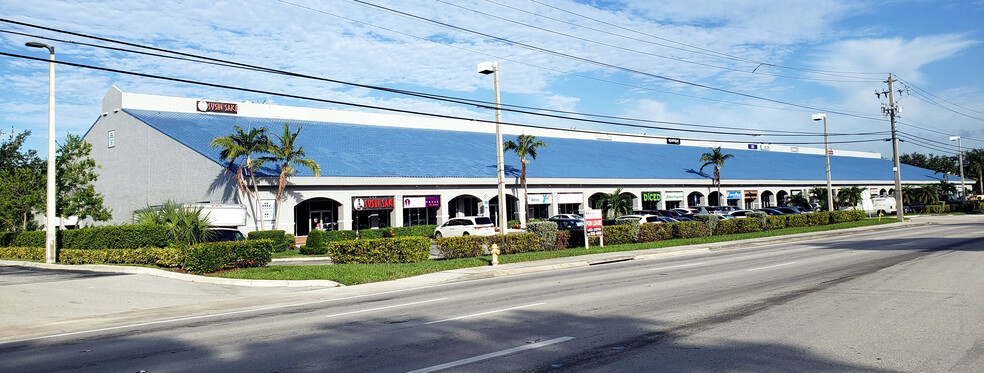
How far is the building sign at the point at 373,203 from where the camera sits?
4062cm

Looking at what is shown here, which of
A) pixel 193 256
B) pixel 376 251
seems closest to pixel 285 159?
pixel 376 251

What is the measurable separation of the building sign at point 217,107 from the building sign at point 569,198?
25.4 meters

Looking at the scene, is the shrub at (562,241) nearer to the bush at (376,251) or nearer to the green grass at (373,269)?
the green grass at (373,269)

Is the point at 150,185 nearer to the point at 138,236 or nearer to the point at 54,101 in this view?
the point at 54,101

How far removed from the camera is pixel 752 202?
6600cm

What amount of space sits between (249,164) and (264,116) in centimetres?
1413

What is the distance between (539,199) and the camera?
5012 cm

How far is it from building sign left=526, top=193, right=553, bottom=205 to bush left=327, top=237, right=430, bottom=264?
85.6ft

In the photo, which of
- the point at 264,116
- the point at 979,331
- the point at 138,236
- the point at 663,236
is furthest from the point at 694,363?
the point at 264,116

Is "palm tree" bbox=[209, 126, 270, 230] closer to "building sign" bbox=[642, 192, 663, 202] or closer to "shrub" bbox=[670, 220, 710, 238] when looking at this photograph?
"shrub" bbox=[670, 220, 710, 238]

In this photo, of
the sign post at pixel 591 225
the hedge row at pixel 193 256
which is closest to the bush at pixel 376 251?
the hedge row at pixel 193 256

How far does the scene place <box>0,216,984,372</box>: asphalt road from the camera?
7340 mm

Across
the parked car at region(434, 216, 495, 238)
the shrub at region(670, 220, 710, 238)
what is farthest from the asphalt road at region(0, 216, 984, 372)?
the parked car at region(434, 216, 495, 238)

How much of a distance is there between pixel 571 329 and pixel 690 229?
27302 millimetres
